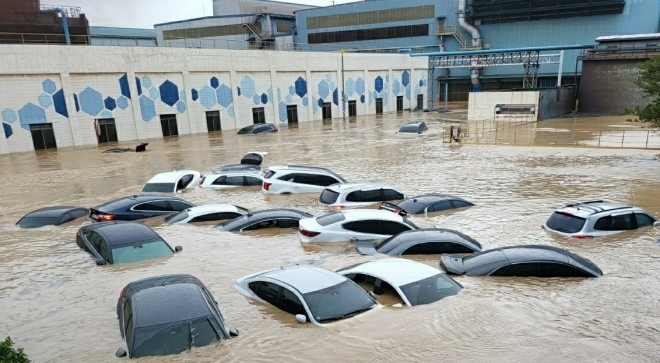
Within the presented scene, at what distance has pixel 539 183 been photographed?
18.5m

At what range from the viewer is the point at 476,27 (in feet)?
207

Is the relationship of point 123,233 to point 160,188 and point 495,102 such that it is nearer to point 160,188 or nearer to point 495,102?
point 160,188

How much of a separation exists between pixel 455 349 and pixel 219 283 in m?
4.80

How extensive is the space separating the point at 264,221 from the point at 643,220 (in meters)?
10.0

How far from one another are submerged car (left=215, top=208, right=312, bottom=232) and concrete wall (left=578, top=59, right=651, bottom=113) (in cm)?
4385

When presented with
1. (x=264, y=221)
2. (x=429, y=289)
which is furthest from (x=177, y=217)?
(x=429, y=289)

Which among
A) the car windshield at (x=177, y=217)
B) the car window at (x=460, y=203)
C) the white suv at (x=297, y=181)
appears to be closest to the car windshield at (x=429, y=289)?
the car window at (x=460, y=203)

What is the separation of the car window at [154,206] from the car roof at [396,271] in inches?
310

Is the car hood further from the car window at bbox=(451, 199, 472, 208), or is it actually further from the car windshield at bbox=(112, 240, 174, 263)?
the car windshield at bbox=(112, 240, 174, 263)

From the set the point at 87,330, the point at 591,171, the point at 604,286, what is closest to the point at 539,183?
the point at 591,171

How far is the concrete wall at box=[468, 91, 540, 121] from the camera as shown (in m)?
42.3

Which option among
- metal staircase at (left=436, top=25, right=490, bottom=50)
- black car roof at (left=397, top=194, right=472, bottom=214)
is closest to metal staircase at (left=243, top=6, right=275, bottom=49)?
metal staircase at (left=436, top=25, right=490, bottom=50)

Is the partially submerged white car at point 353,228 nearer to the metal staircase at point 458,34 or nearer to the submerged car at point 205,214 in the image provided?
the submerged car at point 205,214

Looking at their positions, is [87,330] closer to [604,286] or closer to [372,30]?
[604,286]
